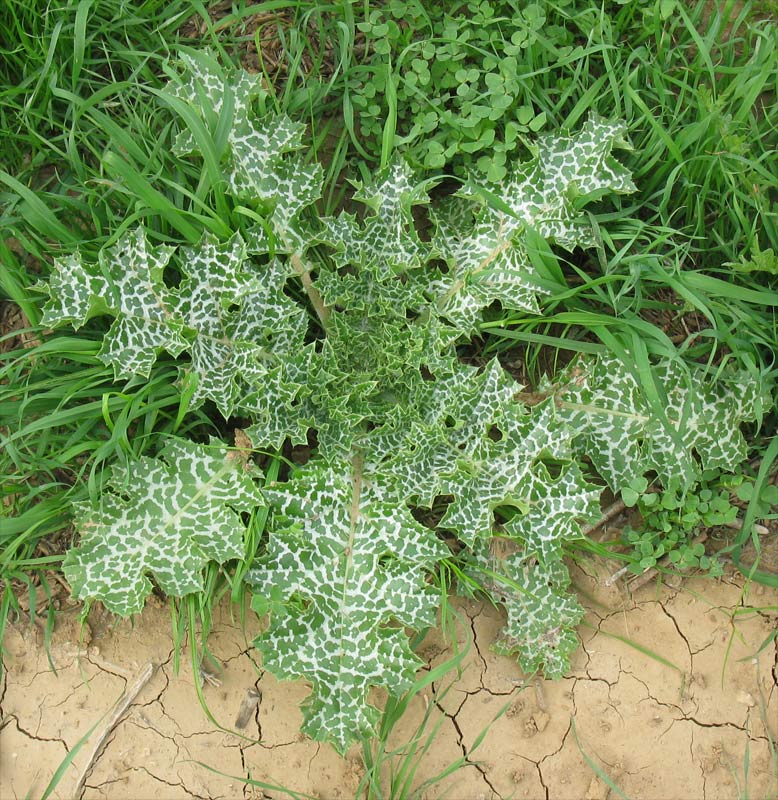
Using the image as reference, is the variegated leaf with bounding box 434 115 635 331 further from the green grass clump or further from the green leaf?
the green leaf

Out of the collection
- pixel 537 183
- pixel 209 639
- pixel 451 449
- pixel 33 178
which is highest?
pixel 537 183

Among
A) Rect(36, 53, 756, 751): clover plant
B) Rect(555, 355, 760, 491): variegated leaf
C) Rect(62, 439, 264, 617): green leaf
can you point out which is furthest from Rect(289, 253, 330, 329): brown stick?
Rect(555, 355, 760, 491): variegated leaf

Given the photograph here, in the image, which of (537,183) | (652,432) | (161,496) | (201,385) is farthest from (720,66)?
(161,496)

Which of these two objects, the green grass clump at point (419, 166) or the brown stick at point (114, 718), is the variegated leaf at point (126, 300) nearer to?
the green grass clump at point (419, 166)

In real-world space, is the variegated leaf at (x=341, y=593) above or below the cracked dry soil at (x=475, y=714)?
above

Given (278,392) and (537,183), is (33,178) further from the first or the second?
(537,183)

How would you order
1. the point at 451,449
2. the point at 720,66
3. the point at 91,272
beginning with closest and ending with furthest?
the point at 91,272, the point at 451,449, the point at 720,66

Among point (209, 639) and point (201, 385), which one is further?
point (209, 639)

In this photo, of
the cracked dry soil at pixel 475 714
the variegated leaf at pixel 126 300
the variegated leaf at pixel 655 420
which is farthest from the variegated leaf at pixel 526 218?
the cracked dry soil at pixel 475 714
